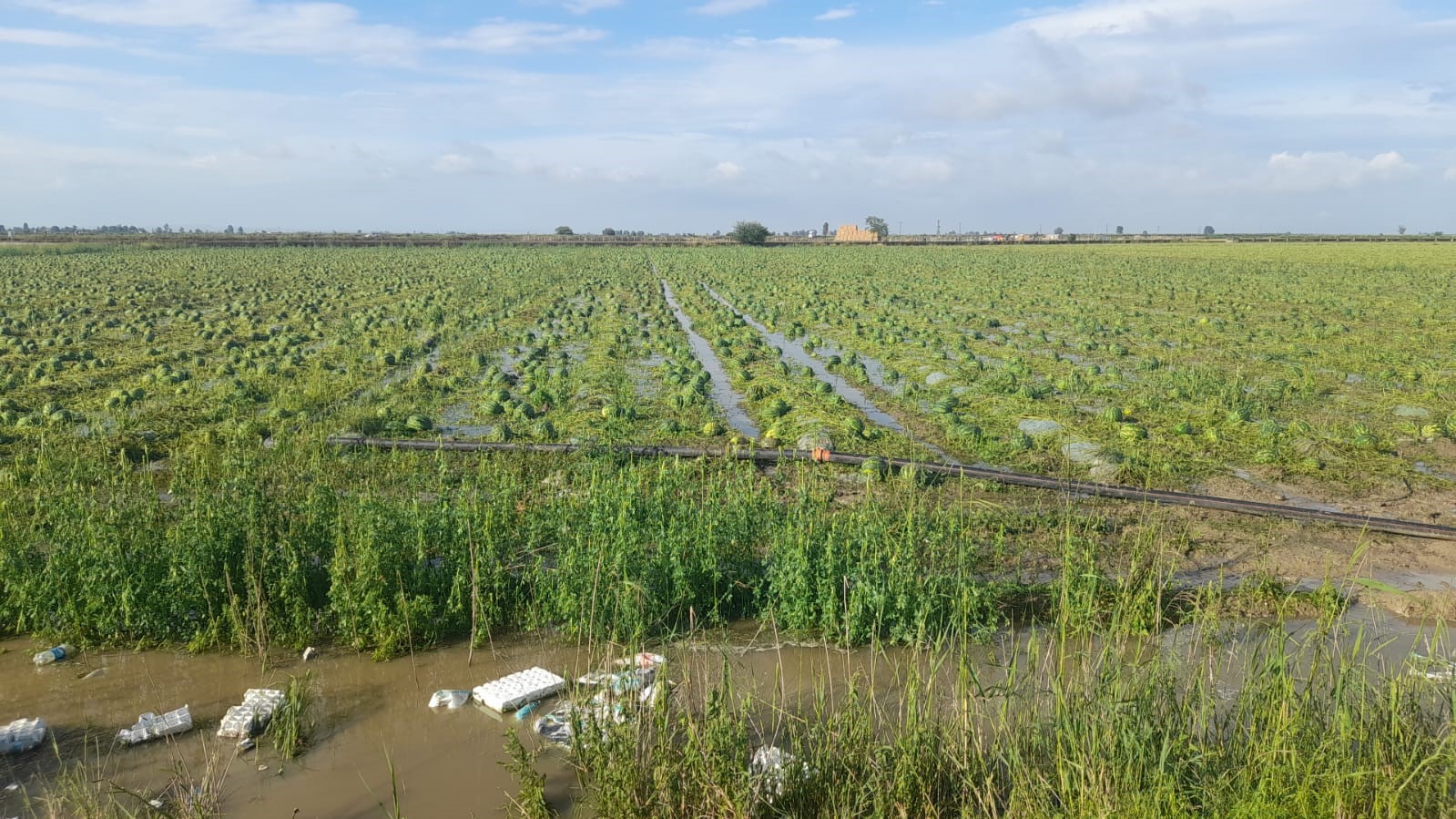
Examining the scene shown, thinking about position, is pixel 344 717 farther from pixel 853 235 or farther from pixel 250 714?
pixel 853 235

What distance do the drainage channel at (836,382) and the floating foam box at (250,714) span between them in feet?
22.6

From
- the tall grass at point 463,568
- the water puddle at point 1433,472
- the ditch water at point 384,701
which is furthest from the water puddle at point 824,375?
the ditch water at point 384,701

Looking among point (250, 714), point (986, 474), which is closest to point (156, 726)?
point (250, 714)

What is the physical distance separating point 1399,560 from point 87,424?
1367cm

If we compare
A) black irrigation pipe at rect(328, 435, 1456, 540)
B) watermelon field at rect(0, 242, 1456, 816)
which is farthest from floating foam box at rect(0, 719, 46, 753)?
black irrigation pipe at rect(328, 435, 1456, 540)

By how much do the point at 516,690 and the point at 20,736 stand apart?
8.15 feet

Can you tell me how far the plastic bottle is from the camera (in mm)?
5543

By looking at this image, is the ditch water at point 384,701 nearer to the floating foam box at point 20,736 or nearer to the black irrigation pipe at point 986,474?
the floating foam box at point 20,736

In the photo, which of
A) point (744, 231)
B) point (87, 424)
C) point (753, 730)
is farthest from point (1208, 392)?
point (744, 231)

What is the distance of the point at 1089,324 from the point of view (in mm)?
22922

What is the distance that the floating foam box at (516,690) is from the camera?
5.12 meters

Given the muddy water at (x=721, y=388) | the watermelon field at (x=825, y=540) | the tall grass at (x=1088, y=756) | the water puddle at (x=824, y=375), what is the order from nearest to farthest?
the tall grass at (x=1088, y=756) → the watermelon field at (x=825, y=540) → the muddy water at (x=721, y=388) → the water puddle at (x=824, y=375)

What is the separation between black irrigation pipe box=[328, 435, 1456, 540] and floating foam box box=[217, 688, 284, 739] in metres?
4.24

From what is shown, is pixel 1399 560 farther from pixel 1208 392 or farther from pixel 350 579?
pixel 350 579
